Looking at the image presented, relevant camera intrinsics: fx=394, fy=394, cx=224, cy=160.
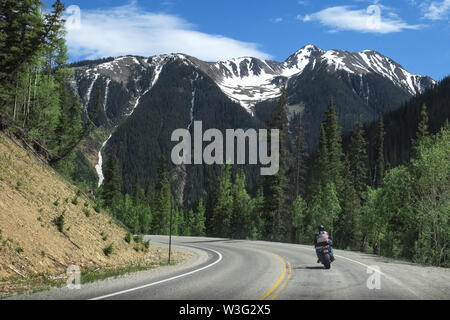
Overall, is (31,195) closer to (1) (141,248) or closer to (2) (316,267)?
(1) (141,248)

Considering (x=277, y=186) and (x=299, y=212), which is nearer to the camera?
(x=277, y=186)

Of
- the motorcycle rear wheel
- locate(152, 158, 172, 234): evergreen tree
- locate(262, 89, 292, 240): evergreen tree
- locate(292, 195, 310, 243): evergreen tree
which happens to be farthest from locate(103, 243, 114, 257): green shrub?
locate(152, 158, 172, 234): evergreen tree

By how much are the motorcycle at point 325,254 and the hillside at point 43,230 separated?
9441 mm

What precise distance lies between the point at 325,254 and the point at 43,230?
1243 centimetres

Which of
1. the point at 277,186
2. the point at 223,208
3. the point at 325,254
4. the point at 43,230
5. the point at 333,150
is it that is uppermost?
the point at 333,150

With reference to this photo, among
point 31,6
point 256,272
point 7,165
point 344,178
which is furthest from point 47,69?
point 344,178

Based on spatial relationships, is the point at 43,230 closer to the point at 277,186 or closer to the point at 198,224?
the point at 277,186

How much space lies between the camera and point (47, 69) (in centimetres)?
3962

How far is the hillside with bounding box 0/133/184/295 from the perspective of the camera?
556 inches

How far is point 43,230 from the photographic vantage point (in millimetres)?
16906

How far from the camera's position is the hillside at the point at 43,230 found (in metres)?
14.1

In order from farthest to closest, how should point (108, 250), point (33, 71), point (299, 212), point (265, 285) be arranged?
point (299, 212), point (33, 71), point (108, 250), point (265, 285)

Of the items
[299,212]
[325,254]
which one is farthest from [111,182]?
[325,254]
